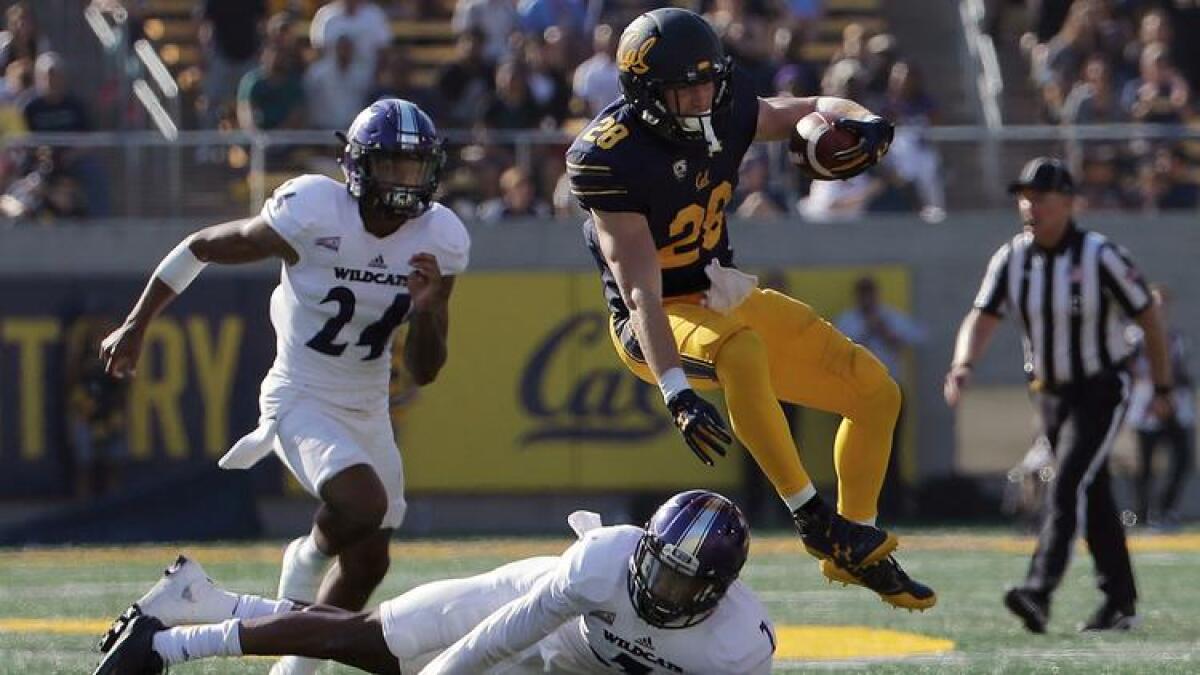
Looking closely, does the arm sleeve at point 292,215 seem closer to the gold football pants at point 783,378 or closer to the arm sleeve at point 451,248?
the arm sleeve at point 451,248

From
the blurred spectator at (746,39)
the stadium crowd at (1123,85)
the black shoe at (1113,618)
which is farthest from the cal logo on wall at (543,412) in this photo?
the black shoe at (1113,618)

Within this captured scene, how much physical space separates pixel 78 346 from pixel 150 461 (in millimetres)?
844

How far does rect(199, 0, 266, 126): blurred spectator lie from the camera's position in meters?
15.6

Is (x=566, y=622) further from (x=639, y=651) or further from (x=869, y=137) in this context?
(x=869, y=137)

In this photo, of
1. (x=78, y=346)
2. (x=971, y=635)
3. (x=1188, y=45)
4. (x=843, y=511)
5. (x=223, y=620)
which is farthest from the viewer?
(x=1188, y=45)

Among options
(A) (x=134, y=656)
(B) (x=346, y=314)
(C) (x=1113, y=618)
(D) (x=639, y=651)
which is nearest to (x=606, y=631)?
(D) (x=639, y=651)

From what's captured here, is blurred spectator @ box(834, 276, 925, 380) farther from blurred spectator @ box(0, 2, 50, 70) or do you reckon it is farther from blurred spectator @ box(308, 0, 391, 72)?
blurred spectator @ box(0, 2, 50, 70)

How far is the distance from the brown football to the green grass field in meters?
1.56

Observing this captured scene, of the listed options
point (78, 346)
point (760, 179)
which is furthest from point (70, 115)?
point (760, 179)

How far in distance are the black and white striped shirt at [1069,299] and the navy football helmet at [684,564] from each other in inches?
145

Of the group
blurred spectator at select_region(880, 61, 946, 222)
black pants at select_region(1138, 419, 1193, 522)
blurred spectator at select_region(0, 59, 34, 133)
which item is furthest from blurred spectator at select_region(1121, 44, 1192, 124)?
blurred spectator at select_region(0, 59, 34, 133)

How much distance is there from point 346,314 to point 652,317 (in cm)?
123

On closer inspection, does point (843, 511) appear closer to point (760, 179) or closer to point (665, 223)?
point (665, 223)

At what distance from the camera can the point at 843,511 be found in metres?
6.96
